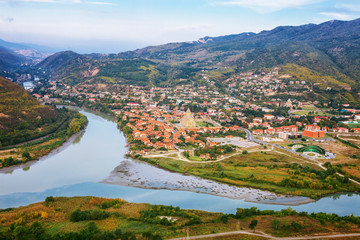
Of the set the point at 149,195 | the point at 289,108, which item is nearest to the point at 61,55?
the point at 289,108

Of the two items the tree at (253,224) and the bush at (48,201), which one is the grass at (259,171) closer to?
the tree at (253,224)

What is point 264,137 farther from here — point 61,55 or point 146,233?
point 61,55

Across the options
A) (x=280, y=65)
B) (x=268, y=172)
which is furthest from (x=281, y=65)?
(x=268, y=172)

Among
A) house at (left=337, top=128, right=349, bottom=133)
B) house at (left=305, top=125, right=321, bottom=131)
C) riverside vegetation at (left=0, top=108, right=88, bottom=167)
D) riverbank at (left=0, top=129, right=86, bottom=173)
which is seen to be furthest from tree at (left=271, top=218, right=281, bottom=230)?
house at (left=337, top=128, right=349, bottom=133)

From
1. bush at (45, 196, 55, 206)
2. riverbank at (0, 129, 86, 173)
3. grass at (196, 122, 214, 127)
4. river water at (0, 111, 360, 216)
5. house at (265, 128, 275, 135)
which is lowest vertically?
river water at (0, 111, 360, 216)

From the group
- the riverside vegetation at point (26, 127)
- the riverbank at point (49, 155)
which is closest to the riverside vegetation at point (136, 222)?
the riverbank at point (49, 155)

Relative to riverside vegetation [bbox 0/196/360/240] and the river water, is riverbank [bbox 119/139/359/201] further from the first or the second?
riverside vegetation [bbox 0/196/360/240]
